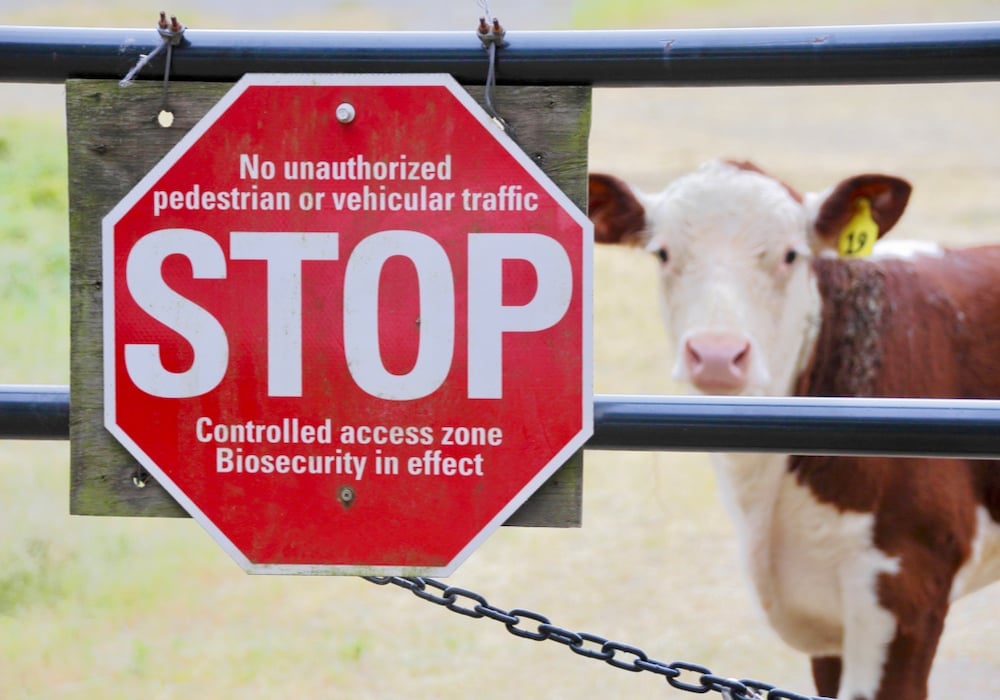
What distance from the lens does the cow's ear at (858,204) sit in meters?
2.86

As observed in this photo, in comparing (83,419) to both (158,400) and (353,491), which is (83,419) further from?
(353,491)

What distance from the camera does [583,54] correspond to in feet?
3.95

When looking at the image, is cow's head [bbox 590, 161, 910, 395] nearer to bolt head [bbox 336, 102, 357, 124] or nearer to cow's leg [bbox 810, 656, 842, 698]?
cow's leg [bbox 810, 656, 842, 698]

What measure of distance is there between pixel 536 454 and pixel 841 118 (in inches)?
533

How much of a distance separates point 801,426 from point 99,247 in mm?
719

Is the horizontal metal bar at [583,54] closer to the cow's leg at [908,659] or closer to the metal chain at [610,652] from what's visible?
the metal chain at [610,652]

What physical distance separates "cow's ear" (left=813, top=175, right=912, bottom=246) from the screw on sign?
1.86 metres

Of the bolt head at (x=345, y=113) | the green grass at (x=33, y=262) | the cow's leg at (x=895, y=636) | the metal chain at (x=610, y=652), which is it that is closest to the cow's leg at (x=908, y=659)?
the cow's leg at (x=895, y=636)

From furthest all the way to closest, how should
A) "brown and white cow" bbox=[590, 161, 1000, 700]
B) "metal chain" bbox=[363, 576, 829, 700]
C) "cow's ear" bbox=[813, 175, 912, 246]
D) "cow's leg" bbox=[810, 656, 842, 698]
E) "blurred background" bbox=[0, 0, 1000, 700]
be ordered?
"blurred background" bbox=[0, 0, 1000, 700] < "cow's leg" bbox=[810, 656, 842, 698] < "cow's ear" bbox=[813, 175, 912, 246] < "brown and white cow" bbox=[590, 161, 1000, 700] < "metal chain" bbox=[363, 576, 829, 700]

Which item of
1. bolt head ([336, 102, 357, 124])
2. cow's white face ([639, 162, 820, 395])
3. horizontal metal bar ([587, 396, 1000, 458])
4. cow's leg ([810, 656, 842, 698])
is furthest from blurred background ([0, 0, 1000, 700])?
bolt head ([336, 102, 357, 124])

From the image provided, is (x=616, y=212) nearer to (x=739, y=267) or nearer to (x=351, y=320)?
(x=739, y=267)

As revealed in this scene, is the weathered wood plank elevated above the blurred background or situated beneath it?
elevated above

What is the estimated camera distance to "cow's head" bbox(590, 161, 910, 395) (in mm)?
2840

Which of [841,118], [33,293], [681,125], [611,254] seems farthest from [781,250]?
[841,118]
